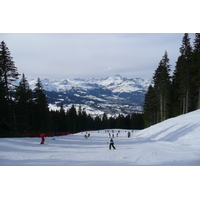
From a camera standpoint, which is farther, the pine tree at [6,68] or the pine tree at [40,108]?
the pine tree at [40,108]

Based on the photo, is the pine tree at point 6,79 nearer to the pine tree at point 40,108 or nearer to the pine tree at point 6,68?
the pine tree at point 6,68

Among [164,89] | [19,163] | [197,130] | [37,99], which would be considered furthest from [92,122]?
[19,163]

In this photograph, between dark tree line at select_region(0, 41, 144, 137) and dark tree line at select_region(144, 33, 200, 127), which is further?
dark tree line at select_region(144, 33, 200, 127)

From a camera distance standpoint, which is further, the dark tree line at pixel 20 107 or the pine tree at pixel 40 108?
the pine tree at pixel 40 108

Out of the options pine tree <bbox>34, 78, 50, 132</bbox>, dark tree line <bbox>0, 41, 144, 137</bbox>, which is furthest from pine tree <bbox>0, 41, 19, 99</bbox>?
pine tree <bbox>34, 78, 50, 132</bbox>

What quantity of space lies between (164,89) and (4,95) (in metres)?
29.8

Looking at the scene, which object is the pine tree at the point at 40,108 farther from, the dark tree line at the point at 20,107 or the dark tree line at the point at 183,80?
the dark tree line at the point at 183,80

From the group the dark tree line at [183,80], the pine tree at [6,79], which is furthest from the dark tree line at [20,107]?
the dark tree line at [183,80]

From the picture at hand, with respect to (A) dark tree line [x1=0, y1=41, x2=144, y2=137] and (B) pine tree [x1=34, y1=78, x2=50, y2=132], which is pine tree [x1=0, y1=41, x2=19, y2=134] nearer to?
(A) dark tree line [x1=0, y1=41, x2=144, y2=137]

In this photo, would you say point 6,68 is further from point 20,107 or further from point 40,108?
point 40,108

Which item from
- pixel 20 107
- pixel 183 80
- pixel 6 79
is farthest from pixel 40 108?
pixel 183 80

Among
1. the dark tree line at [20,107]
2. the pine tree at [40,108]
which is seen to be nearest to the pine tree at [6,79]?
the dark tree line at [20,107]

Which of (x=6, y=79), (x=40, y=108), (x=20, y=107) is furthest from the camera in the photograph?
(x=40, y=108)

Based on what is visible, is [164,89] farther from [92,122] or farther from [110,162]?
[92,122]
